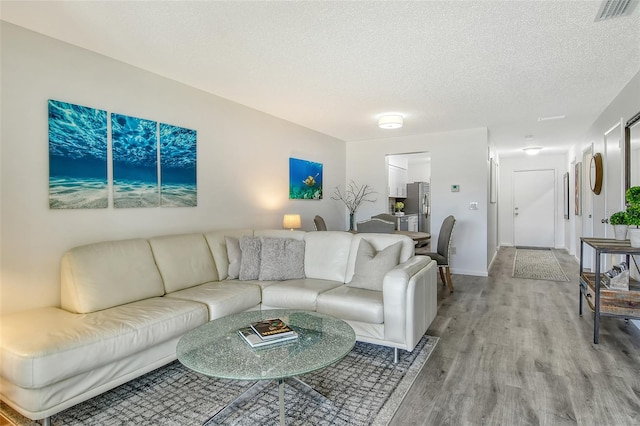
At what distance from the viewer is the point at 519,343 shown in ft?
9.65

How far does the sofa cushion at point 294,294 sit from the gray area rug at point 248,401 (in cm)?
59

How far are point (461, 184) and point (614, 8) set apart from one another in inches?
147

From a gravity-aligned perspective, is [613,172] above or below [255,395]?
above

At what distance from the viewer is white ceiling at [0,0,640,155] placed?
2207 mm

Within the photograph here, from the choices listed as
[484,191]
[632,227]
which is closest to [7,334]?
[632,227]

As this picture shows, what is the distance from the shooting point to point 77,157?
2715 mm

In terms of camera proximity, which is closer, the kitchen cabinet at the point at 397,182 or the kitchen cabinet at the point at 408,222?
the kitchen cabinet at the point at 397,182

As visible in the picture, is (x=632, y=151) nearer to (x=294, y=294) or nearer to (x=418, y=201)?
(x=294, y=294)

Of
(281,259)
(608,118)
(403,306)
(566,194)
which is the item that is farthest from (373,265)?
(566,194)

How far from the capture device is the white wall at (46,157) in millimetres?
2377

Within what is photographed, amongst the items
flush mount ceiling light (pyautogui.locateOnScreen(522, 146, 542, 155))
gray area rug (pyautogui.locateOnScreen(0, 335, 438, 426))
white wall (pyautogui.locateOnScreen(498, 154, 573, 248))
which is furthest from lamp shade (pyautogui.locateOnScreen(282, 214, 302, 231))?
white wall (pyautogui.locateOnScreen(498, 154, 573, 248))

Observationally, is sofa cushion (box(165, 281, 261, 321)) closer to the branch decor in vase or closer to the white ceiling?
the white ceiling

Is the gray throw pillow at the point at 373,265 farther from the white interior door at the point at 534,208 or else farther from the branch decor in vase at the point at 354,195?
the white interior door at the point at 534,208

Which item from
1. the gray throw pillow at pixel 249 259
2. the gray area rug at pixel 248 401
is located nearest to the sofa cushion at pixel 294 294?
the gray throw pillow at pixel 249 259
